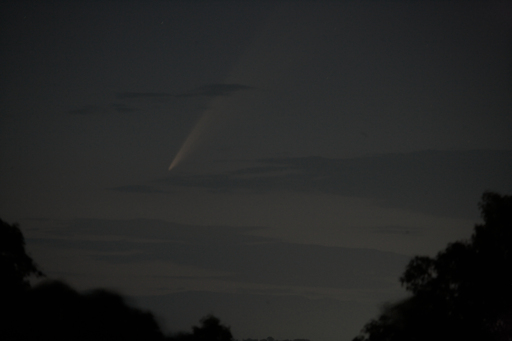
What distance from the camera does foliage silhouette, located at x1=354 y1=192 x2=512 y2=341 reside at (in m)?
37.7

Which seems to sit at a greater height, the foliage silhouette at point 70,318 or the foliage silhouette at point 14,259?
the foliage silhouette at point 14,259

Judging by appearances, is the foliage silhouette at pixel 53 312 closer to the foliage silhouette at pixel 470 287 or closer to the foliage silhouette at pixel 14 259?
the foliage silhouette at pixel 14 259

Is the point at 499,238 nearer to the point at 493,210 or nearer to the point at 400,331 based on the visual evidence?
the point at 493,210

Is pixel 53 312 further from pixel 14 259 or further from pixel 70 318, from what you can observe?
pixel 14 259

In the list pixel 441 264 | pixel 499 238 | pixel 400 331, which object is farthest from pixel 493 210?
pixel 400 331

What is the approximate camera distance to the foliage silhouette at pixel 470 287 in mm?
37688

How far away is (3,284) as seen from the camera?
2986cm

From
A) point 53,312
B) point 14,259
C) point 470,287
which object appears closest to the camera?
point 53,312

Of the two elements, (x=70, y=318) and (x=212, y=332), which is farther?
(x=212, y=332)

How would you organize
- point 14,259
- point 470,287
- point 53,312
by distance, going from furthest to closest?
1. point 470,287
2. point 14,259
3. point 53,312

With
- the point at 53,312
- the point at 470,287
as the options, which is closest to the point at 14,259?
the point at 53,312

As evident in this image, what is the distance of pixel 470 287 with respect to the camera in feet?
126

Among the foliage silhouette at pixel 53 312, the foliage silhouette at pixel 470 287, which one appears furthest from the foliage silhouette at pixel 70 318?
the foliage silhouette at pixel 470 287

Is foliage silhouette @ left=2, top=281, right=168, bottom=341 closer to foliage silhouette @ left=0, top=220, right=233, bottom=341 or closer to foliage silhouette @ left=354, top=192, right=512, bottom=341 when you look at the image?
foliage silhouette @ left=0, top=220, right=233, bottom=341
